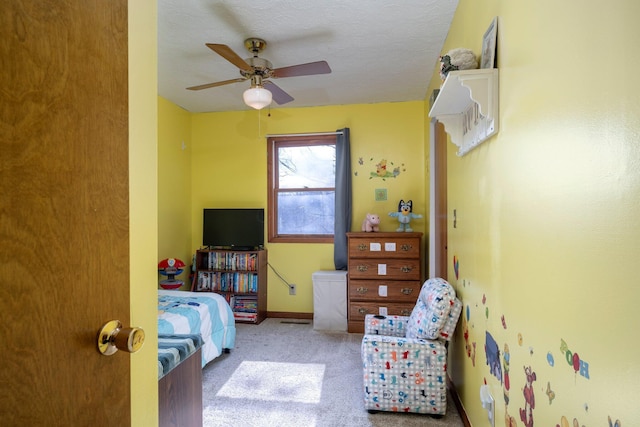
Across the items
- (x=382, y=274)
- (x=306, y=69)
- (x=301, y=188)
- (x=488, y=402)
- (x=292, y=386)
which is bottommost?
(x=292, y=386)

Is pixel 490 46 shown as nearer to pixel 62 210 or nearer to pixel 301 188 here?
pixel 62 210

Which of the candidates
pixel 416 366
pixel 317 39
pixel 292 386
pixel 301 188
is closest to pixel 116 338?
pixel 416 366

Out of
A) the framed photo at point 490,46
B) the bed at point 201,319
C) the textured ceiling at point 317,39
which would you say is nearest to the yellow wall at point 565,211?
the framed photo at point 490,46

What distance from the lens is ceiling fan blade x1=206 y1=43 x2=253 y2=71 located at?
2137mm

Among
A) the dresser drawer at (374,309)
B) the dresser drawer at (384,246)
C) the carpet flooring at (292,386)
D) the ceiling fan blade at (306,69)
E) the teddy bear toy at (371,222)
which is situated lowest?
the carpet flooring at (292,386)

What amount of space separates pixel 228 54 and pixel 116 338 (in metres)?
2.01

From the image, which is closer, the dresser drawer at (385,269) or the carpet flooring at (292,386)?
the carpet flooring at (292,386)

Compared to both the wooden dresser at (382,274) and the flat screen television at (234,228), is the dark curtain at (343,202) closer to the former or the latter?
the wooden dresser at (382,274)

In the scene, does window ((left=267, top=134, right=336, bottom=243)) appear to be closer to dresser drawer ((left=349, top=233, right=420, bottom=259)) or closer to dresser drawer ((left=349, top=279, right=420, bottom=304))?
dresser drawer ((left=349, top=233, right=420, bottom=259))

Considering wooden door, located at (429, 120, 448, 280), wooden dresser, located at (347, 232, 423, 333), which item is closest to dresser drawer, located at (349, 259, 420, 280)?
wooden dresser, located at (347, 232, 423, 333)

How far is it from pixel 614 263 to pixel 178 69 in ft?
11.3

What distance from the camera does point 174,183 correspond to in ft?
14.2

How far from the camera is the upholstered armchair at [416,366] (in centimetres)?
218

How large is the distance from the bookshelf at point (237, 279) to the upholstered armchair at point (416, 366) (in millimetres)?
2239
